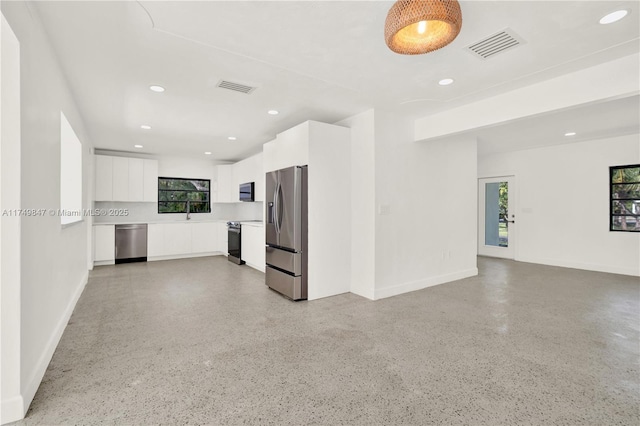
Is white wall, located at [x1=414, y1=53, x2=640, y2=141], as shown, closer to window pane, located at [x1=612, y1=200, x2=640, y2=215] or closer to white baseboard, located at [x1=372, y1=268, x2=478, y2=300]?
white baseboard, located at [x1=372, y1=268, x2=478, y2=300]

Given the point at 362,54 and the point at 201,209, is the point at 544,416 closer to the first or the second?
the point at 362,54

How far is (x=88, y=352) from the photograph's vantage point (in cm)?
261

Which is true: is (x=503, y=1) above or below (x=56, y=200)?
above

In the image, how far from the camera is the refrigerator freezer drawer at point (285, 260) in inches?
160

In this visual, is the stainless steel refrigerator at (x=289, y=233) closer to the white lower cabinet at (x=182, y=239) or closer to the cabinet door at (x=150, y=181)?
the white lower cabinet at (x=182, y=239)

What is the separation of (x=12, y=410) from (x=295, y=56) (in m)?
3.08

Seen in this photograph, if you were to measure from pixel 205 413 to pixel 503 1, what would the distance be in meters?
3.16

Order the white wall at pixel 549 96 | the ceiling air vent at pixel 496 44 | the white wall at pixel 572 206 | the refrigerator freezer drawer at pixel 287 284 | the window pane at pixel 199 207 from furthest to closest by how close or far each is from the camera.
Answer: the window pane at pixel 199 207 < the white wall at pixel 572 206 < the refrigerator freezer drawer at pixel 287 284 < the white wall at pixel 549 96 < the ceiling air vent at pixel 496 44

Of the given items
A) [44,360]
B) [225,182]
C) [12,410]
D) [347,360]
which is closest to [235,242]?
[225,182]

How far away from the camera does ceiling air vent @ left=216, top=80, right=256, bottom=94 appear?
3.31 meters

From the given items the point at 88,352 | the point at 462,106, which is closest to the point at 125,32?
the point at 88,352

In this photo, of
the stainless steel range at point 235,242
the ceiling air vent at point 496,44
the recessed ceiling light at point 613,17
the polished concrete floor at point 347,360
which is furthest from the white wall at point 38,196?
the recessed ceiling light at point 613,17

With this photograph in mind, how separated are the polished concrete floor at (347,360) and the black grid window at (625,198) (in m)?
1.99

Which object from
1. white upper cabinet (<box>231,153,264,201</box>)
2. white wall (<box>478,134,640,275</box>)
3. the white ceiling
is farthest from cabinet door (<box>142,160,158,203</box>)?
white wall (<box>478,134,640,275</box>)
